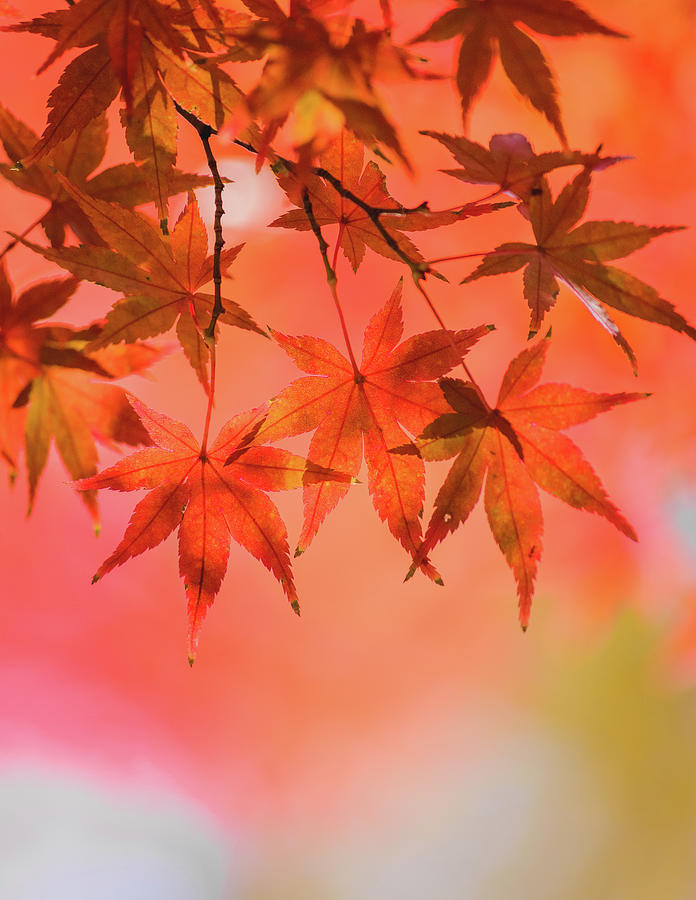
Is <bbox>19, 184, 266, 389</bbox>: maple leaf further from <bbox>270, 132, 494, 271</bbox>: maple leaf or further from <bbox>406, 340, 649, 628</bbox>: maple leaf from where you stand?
<bbox>406, 340, 649, 628</bbox>: maple leaf

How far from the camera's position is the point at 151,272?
2.20 ft

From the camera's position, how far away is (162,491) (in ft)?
2.27

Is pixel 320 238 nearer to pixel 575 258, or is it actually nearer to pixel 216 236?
pixel 216 236

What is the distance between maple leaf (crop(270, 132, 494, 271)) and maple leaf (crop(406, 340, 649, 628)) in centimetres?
14

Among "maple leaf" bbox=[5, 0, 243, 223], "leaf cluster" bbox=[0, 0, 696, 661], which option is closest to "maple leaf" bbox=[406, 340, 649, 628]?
"leaf cluster" bbox=[0, 0, 696, 661]

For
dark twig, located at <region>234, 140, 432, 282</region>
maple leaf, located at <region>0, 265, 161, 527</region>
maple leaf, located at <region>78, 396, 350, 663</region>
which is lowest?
maple leaf, located at <region>78, 396, 350, 663</region>

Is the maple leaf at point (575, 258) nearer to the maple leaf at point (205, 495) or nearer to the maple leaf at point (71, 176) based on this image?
the maple leaf at point (205, 495)

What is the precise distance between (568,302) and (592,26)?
4.61ft

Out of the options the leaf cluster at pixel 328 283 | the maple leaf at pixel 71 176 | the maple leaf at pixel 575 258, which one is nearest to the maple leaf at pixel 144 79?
the leaf cluster at pixel 328 283

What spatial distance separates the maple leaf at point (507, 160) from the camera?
1.88ft

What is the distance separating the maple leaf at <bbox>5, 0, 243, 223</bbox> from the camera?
1.77ft

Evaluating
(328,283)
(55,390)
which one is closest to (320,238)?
(328,283)

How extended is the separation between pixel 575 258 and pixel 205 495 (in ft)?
1.39

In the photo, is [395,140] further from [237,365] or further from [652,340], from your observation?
[237,365]
